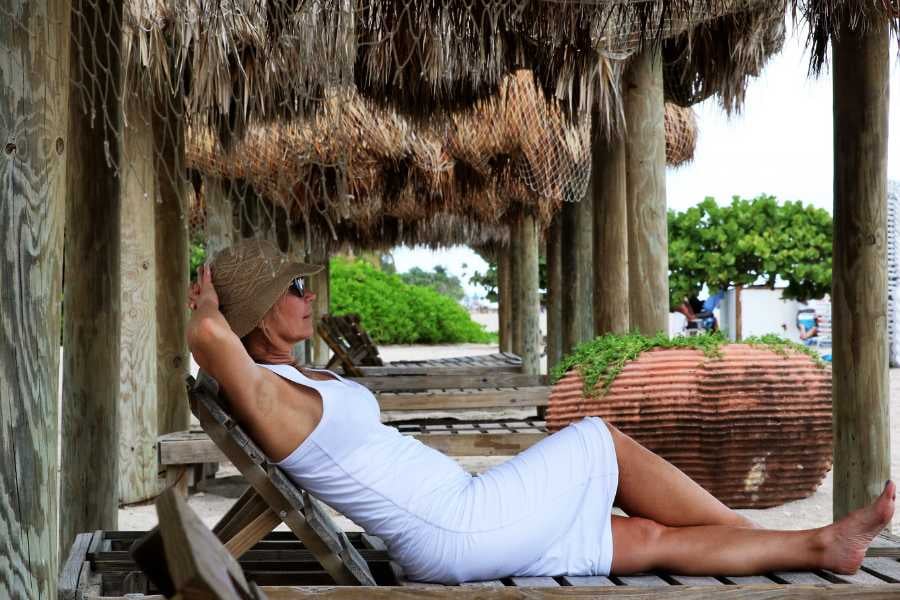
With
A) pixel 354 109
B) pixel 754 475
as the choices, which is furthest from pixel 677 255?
pixel 754 475

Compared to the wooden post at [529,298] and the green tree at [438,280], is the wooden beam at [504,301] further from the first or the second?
the green tree at [438,280]

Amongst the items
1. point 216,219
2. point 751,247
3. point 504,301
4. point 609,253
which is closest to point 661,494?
point 609,253

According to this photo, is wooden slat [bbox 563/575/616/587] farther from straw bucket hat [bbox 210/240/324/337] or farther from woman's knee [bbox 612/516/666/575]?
straw bucket hat [bbox 210/240/324/337]

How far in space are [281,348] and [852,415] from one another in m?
1.87

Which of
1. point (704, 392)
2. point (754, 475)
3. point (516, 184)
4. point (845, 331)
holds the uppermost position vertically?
point (516, 184)

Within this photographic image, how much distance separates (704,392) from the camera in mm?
4980

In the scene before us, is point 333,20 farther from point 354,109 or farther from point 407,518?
point 354,109

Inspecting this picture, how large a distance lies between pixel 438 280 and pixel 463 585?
82468 millimetres

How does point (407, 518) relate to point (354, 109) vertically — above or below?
below

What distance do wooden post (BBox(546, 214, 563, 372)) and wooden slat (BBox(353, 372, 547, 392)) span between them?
2.94 metres

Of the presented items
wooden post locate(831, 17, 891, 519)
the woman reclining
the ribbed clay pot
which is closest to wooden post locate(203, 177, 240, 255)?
the ribbed clay pot

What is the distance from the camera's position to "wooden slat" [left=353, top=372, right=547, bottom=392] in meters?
8.68

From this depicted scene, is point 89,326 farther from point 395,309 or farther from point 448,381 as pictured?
point 395,309

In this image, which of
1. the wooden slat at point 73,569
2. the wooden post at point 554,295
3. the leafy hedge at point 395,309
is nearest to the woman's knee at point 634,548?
the wooden slat at point 73,569
